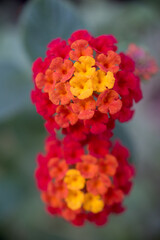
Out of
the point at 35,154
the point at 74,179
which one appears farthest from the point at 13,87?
the point at 74,179

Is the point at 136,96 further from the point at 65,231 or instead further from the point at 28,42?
the point at 65,231

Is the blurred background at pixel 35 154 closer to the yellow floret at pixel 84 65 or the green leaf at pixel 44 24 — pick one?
the green leaf at pixel 44 24

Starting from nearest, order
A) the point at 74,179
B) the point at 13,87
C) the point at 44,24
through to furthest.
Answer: the point at 74,179 → the point at 44,24 → the point at 13,87

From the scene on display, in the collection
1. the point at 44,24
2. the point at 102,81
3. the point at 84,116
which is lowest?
the point at 84,116

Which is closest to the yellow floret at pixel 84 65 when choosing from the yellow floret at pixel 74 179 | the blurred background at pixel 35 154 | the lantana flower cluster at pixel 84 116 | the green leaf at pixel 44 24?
the lantana flower cluster at pixel 84 116

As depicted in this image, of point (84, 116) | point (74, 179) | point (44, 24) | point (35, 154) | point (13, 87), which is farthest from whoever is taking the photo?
point (35, 154)

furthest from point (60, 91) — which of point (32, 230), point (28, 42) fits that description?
point (32, 230)

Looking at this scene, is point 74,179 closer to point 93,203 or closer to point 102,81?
point 93,203
